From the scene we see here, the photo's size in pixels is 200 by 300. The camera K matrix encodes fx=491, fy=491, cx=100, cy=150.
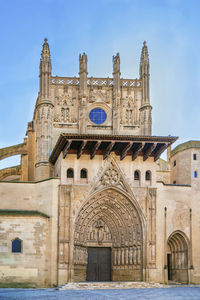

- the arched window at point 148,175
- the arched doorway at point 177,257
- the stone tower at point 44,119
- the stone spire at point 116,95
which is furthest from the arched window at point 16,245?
the stone spire at point 116,95

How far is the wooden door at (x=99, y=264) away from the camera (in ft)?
93.6

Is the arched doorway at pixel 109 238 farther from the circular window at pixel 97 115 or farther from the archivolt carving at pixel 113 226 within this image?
the circular window at pixel 97 115

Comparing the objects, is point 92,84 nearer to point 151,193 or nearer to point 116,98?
point 116,98

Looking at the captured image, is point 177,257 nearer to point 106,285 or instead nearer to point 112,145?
point 106,285

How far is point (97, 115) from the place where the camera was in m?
38.9

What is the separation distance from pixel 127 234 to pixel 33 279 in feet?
20.0

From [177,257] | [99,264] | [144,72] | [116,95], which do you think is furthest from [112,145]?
[144,72]

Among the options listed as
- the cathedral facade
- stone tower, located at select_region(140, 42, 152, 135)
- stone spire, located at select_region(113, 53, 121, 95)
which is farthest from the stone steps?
stone spire, located at select_region(113, 53, 121, 95)

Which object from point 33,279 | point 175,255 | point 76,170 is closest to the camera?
point 33,279

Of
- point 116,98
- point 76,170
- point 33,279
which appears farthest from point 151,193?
point 116,98

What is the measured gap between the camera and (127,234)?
1120 inches

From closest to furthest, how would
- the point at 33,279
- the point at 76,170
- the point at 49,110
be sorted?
the point at 33,279 → the point at 76,170 → the point at 49,110

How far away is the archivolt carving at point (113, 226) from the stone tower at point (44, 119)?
826 cm

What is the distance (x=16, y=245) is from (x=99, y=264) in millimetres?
5443
